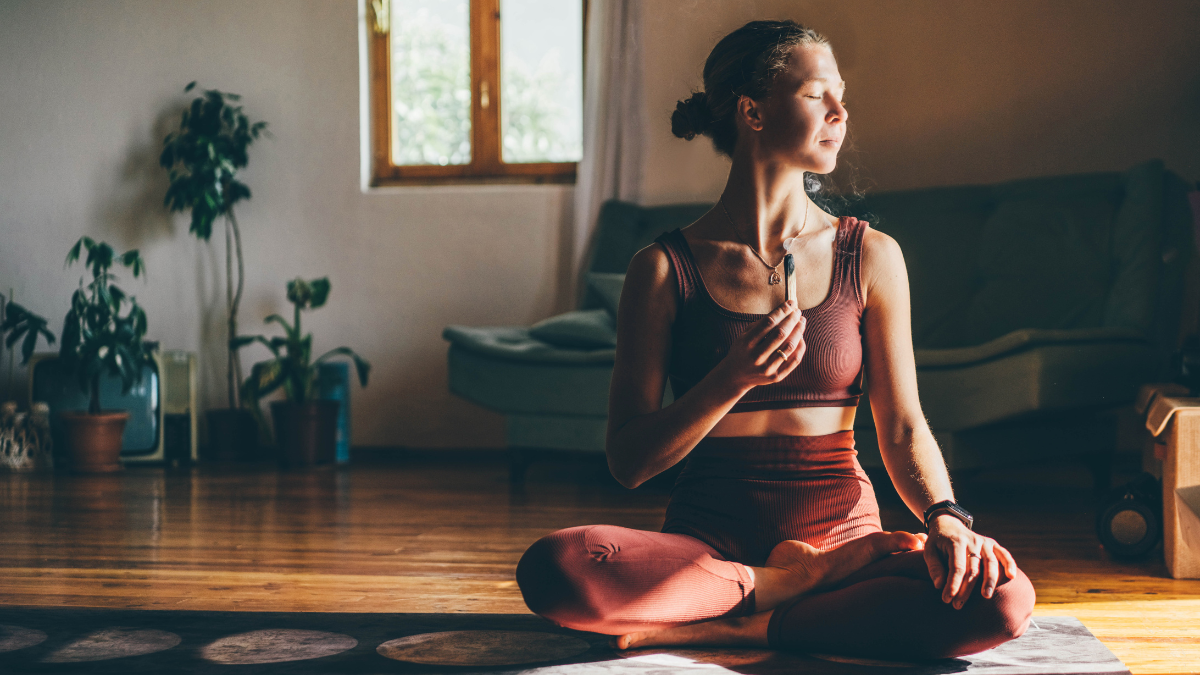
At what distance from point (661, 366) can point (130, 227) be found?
3662 millimetres

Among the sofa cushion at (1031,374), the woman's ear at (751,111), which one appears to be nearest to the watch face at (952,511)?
the woman's ear at (751,111)

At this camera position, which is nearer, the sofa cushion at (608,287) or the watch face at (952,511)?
the watch face at (952,511)

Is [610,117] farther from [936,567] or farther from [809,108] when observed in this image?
[936,567]

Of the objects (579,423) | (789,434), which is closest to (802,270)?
(789,434)

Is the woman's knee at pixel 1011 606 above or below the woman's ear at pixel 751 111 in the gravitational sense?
below

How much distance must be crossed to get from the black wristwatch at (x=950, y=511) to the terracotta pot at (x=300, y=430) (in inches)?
118

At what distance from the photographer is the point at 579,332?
3.23m

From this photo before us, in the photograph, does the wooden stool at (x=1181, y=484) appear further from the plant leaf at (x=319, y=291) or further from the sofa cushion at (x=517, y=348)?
the plant leaf at (x=319, y=291)

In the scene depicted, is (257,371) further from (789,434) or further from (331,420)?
(789,434)

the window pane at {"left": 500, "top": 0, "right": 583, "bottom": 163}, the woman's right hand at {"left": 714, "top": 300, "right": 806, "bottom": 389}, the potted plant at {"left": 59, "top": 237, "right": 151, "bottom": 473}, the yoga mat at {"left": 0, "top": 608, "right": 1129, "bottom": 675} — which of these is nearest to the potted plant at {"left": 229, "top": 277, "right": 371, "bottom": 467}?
the potted plant at {"left": 59, "top": 237, "right": 151, "bottom": 473}

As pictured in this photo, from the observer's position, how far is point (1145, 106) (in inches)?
140

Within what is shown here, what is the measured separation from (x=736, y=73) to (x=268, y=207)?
11.0 feet

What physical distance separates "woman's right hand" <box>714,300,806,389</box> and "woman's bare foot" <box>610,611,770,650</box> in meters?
0.40

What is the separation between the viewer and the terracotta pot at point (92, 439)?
12.2 ft
